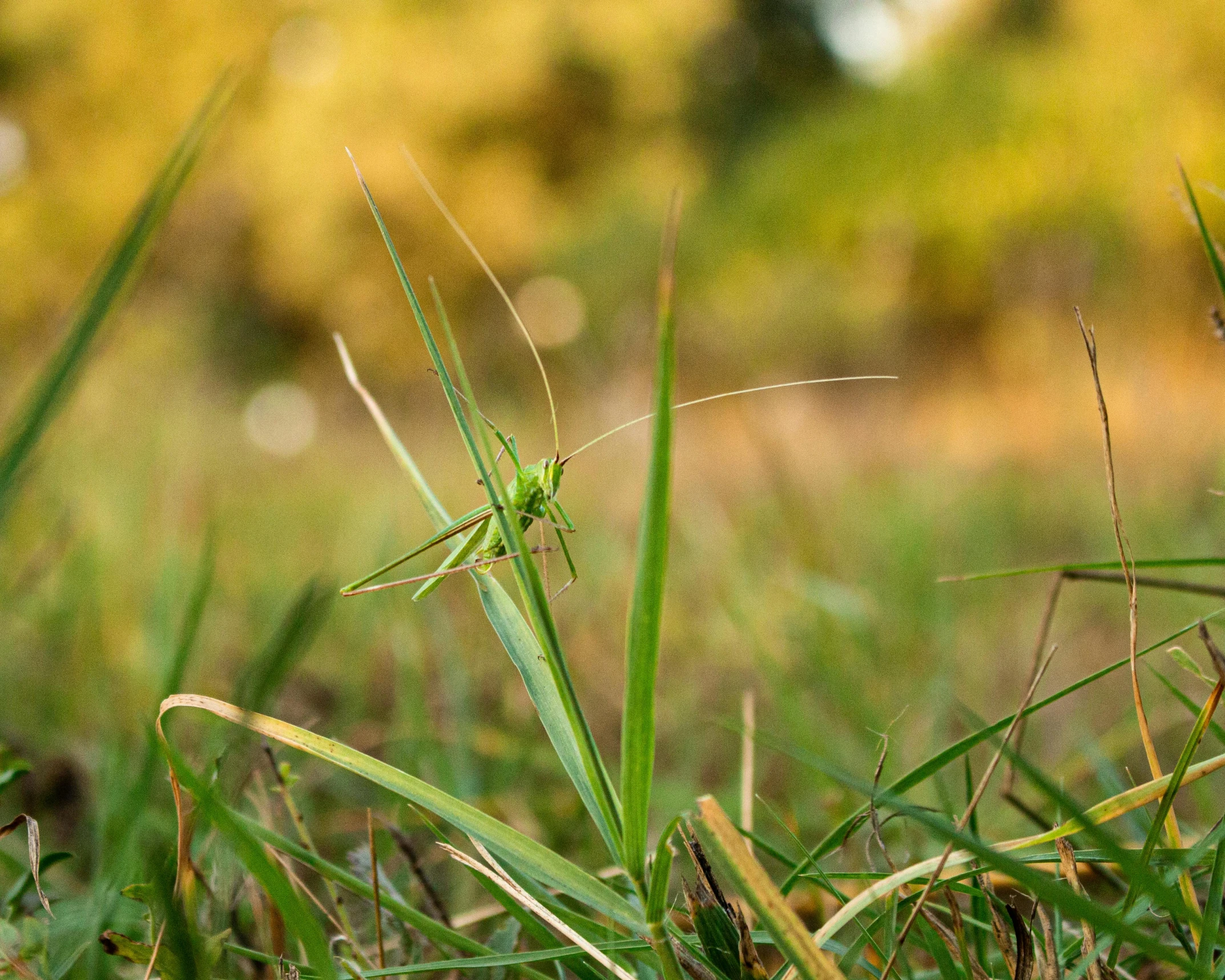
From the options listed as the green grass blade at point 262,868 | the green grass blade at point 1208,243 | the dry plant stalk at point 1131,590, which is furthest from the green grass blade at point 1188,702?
the green grass blade at point 262,868

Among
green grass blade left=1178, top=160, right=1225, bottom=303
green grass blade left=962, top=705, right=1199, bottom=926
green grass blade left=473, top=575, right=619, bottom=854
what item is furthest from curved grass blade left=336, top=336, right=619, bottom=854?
green grass blade left=1178, top=160, right=1225, bottom=303

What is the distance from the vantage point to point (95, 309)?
0.63 feet

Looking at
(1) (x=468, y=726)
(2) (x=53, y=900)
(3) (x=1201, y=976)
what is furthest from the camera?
(1) (x=468, y=726)

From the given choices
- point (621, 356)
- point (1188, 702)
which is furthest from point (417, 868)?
point (621, 356)

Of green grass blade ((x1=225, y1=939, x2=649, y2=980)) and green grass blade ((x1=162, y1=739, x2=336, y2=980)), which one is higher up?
green grass blade ((x1=162, y1=739, x2=336, y2=980))

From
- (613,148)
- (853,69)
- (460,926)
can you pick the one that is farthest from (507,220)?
(460,926)

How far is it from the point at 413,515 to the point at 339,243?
7.10 m

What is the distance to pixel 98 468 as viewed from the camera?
1.53 metres

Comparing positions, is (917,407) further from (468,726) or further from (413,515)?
(468,726)

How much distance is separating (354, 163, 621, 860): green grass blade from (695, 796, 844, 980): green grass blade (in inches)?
1.1

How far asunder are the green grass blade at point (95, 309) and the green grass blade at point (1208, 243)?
0.83 ft

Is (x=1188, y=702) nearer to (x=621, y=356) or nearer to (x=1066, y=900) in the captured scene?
(x=1066, y=900)

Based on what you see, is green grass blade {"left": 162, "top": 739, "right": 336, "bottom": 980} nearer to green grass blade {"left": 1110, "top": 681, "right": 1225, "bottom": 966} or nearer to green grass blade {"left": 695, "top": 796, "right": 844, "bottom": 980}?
green grass blade {"left": 695, "top": 796, "right": 844, "bottom": 980}

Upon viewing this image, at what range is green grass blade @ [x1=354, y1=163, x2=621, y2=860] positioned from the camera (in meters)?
0.19
